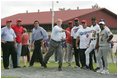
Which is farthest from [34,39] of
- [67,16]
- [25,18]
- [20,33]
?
[25,18]

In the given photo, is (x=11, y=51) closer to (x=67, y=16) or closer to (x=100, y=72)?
(x=100, y=72)

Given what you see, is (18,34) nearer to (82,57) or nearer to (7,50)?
(7,50)

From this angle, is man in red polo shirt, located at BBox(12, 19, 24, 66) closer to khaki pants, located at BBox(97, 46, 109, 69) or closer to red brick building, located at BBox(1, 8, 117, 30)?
khaki pants, located at BBox(97, 46, 109, 69)

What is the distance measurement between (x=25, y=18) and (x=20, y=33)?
126ft

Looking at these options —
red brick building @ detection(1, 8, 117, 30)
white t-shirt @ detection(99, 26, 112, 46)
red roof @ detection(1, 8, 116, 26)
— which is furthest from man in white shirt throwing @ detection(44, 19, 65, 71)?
red roof @ detection(1, 8, 116, 26)

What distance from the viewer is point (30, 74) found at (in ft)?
44.0

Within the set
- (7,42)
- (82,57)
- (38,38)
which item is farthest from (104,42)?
(7,42)

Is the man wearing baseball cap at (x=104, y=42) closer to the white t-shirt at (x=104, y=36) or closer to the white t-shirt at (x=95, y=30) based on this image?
the white t-shirt at (x=104, y=36)

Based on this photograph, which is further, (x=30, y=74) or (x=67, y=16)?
(x=67, y=16)

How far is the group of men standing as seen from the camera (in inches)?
565

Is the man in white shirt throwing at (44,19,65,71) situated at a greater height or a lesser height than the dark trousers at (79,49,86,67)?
greater

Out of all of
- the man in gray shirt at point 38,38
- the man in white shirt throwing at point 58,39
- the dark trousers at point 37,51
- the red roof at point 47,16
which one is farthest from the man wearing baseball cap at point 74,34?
the red roof at point 47,16

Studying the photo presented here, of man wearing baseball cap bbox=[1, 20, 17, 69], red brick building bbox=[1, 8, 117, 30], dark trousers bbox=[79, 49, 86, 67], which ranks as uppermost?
red brick building bbox=[1, 8, 117, 30]

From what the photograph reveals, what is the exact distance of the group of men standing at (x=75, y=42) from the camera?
14.4m
